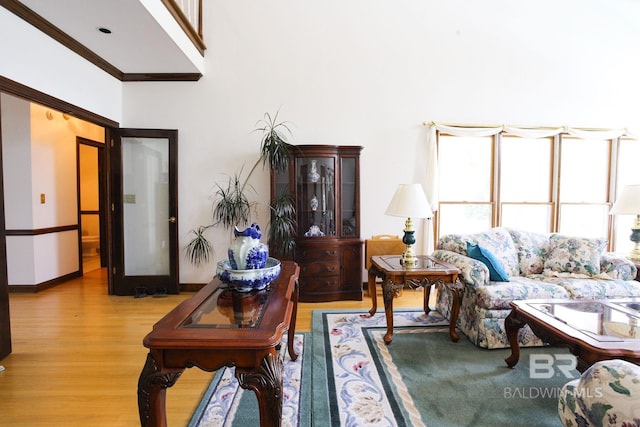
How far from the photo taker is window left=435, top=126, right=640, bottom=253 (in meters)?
4.44

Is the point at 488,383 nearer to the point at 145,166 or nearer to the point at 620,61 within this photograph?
the point at 145,166

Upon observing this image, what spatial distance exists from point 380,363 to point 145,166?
3.55 metres

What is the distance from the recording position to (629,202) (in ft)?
10.4

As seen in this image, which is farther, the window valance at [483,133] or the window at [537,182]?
the window at [537,182]

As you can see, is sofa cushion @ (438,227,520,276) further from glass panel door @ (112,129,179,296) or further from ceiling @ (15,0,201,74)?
ceiling @ (15,0,201,74)

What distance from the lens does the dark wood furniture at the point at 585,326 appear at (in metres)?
1.63

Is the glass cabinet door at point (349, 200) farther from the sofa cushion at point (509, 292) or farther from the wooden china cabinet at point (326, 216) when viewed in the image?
the sofa cushion at point (509, 292)

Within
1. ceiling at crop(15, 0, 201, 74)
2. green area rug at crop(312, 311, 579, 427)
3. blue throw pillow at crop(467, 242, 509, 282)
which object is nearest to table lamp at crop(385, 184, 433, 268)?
blue throw pillow at crop(467, 242, 509, 282)

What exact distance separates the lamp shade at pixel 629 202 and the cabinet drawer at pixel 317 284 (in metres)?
2.96

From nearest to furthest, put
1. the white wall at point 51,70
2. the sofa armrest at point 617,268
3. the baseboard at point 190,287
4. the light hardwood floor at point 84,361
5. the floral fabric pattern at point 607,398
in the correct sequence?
1. the floral fabric pattern at point 607,398
2. the light hardwood floor at point 84,361
3. the white wall at point 51,70
4. the sofa armrest at point 617,268
5. the baseboard at point 190,287

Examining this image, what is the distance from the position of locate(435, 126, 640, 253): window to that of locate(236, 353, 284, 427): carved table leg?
3.69 metres

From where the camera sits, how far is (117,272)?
4047 millimetres

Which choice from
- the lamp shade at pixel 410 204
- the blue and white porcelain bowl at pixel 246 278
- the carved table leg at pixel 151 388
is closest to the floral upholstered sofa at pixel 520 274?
the lamp shade at pixel 410 204

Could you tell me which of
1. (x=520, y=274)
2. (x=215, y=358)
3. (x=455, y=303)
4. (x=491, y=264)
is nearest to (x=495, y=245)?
(x=520, y=274)
